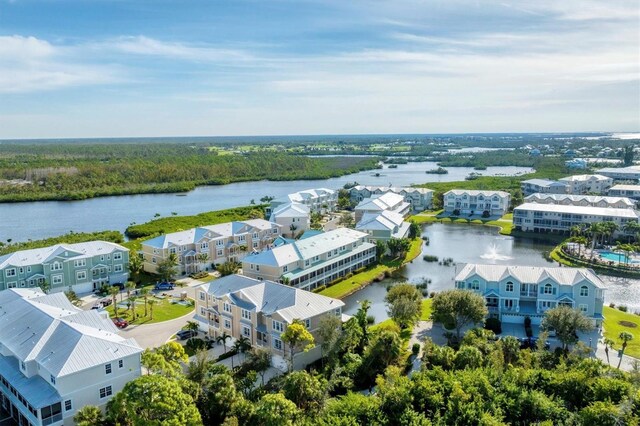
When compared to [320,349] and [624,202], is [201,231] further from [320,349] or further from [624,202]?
[624,202]

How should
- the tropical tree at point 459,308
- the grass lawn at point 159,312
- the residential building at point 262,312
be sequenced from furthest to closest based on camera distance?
1. the grass lawn at point 159,312
2. the tropical tree at point 459,308
3. the residential building at point 262,312

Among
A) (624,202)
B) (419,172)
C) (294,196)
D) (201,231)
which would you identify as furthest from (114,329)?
(419,172)

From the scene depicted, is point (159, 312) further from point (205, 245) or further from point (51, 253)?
point (205, 245)

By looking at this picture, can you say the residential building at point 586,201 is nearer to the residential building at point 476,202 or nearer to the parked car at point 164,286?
the residential building at point 476,202

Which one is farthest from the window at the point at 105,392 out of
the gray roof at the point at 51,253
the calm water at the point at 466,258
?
the gray roof at the point at 51,253

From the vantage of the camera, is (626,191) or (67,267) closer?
(67,267)

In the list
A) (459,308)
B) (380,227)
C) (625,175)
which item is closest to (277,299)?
(459,308)

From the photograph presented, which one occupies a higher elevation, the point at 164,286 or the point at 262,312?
the point at 262,312
